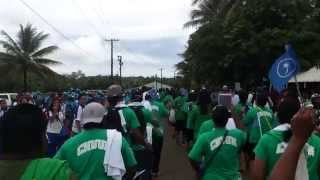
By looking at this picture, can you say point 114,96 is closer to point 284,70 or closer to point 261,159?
point 284,70

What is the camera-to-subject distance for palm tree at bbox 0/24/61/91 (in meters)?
51.9

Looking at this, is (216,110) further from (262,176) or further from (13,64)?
(13,64)

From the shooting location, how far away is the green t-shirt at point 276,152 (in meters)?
4.85

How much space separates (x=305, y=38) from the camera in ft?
93.7

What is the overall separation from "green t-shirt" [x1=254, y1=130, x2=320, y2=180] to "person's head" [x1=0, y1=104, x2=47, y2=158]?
2009 millimetres

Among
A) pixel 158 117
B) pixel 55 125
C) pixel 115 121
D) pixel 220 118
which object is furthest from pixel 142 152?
pixel 55 125

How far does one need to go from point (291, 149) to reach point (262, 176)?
1.86m

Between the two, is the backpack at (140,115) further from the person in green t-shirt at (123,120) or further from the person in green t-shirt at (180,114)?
the person in green t-shirt at (180,114)

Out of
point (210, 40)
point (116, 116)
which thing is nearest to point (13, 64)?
point (210, 40)

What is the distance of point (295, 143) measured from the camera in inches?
117

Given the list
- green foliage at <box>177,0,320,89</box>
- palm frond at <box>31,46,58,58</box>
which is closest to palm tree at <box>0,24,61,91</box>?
palm frond at <box>31,46,58,58</box>

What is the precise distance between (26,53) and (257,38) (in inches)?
1091

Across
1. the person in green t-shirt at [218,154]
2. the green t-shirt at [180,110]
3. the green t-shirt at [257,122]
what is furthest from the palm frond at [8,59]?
the person in green t-shirt at [218,154]

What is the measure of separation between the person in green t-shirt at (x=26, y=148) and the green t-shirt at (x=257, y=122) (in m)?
6.54
